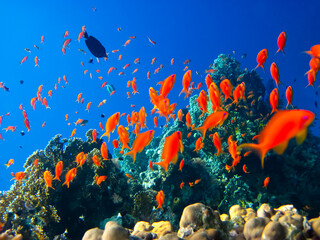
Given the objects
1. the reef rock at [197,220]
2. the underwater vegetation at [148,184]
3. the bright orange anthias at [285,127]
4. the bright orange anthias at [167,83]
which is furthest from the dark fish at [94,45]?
the bright orange anthias at [285,127]

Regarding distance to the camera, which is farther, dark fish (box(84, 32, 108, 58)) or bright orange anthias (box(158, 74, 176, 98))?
dark fish (box(84, 32, 108, 58))

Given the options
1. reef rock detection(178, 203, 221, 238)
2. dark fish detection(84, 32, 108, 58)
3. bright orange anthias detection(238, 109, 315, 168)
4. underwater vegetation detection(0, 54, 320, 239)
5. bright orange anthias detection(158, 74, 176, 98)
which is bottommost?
reef rock detection(178, 203, 221, 238)

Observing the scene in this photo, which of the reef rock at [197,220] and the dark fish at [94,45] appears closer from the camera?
the reef rock at [197,220]

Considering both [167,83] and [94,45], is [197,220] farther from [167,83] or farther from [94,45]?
[94,45]

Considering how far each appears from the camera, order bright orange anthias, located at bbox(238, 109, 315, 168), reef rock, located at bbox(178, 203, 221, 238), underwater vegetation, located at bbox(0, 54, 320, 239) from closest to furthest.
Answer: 1. bright orange anthias, located at bbox(238, 109, 315, 168)
2. reef rock, located at bbox(178, 203, 221, 238)
3. underwater vegetation, located at bbox(0, 54, 320, 239)

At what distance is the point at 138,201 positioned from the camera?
21.3 feet

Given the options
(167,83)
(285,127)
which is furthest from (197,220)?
(167,83)

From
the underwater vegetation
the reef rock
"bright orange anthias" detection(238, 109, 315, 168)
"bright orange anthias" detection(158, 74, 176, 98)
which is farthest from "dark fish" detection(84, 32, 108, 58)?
"bright orange anthias" detection(238, 109, 315, 168)

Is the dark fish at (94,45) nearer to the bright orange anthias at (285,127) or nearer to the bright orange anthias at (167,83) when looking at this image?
the bright orange anthias at (167,83)

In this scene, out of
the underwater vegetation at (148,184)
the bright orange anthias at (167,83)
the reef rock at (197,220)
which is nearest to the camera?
the reef rock at (197,220)

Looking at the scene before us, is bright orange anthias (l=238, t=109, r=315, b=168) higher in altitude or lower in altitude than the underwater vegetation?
lower

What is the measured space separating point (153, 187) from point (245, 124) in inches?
175

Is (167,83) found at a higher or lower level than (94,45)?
lower

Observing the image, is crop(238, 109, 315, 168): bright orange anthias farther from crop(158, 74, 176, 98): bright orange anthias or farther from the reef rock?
crop(158, 74, 176, 98): bright orange anthias
